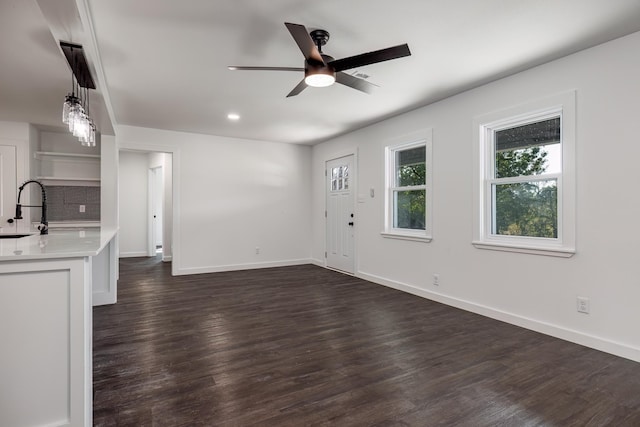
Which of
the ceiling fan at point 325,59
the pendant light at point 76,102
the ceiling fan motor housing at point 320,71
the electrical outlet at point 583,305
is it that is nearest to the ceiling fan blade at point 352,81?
the ceiling fan at point 325,59

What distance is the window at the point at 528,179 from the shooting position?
2918mm

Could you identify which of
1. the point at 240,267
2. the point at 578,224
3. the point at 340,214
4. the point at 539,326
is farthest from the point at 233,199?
the point at 578,224

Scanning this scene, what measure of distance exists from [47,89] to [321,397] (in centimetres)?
412

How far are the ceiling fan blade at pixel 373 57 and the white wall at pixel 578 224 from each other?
1.72 metres

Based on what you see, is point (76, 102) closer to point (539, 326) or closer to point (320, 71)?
point (320, 71)

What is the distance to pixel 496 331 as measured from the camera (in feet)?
10.2

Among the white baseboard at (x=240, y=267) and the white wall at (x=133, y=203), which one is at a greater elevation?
the white wall at (x=133, y=203)

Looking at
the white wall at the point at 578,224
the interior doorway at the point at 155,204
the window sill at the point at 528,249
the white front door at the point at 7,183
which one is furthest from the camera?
the interior doorway at the point at 155,204

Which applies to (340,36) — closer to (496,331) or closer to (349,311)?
(349,311)

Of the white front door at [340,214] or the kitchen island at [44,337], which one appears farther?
the white front door at [340,214]

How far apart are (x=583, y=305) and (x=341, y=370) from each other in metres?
2.13

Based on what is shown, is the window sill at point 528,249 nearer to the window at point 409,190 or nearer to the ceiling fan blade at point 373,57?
the window at point 409,190

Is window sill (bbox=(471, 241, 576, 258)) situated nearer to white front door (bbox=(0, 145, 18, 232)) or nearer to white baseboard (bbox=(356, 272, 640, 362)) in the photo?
white baseboard (bbox=(356, 272, 640, 362))

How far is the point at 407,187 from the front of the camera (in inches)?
184
